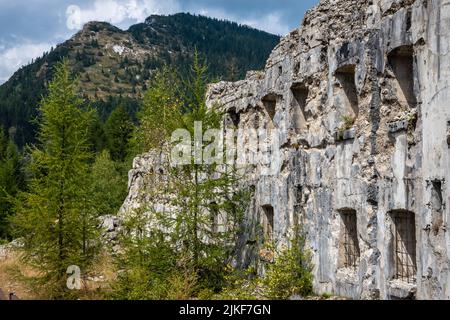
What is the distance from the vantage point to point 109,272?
871 inches

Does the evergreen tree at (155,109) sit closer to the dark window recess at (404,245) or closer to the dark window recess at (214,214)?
the dark window recess at (214,214)

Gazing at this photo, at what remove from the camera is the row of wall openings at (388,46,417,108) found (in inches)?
457

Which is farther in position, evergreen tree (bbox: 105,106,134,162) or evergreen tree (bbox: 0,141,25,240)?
evergreen tree (bbox: 105,106,134,162)

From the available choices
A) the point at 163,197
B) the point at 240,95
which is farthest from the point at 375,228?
the point at 163,197

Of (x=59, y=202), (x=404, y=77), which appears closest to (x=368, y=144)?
(x=404, y=77)

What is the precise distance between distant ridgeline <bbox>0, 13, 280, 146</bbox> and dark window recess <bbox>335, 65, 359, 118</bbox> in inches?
4101

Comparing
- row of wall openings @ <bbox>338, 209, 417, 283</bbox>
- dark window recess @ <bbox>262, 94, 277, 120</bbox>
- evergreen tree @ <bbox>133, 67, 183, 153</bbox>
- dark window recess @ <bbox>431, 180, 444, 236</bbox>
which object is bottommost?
row of wall openings @ <bbox>338, 209, 417, 283</bbox>

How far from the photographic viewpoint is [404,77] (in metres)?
11.6

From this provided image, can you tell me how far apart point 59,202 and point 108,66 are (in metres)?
155

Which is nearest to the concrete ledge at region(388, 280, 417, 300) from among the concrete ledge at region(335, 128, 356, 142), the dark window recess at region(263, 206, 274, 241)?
the concrete ledge at region(335, 128, 356, 142)

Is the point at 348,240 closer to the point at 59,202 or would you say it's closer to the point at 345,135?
the point at 345,135

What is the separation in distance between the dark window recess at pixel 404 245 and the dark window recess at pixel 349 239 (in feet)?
5.84

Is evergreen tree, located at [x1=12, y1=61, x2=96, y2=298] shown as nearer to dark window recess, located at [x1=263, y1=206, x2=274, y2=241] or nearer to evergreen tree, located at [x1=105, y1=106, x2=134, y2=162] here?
dark window recess, located at [x1=263, y1=206, x2=274, y2=241]

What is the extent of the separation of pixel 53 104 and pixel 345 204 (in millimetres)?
10131
